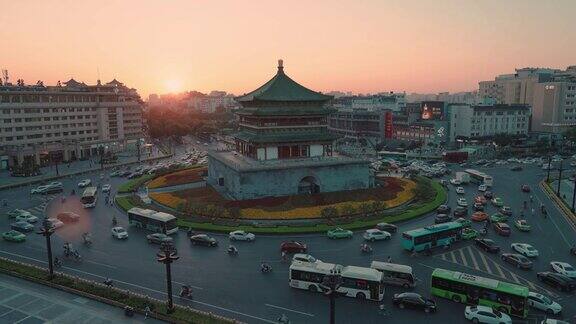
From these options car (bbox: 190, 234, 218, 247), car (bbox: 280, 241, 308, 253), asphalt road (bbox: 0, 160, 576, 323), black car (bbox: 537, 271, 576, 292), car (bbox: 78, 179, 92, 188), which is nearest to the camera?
asphalt road (bbox: 0, 160, 576, 323)

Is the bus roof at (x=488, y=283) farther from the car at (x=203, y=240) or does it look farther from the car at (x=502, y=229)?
the car at (x=203, y=240)

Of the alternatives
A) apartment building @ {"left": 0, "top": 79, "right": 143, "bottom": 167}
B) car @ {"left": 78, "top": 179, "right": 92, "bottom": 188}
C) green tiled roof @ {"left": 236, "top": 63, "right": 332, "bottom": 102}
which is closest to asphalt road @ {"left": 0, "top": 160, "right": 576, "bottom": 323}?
car @ {"left": 78, "top": 179, "right": 92, "bottom": 188}

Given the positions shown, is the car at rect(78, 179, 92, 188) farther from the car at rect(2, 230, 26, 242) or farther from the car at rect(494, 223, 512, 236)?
the car at rect(494, 223, 512, 236)

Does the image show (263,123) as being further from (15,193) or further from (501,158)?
(501,158)

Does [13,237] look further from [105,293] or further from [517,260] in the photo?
[517,260]

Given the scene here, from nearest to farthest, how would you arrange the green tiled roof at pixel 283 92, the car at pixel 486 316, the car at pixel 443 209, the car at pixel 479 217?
the car at pixel 486 316 < the car at pixel 479 217 < the car at pixel 443 209 < the green tiled roof at pixel 283 92

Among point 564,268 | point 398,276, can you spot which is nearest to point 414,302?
point 398,276

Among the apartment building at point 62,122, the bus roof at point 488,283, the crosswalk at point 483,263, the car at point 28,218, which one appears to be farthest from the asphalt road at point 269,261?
the apartment building at point 62,122
